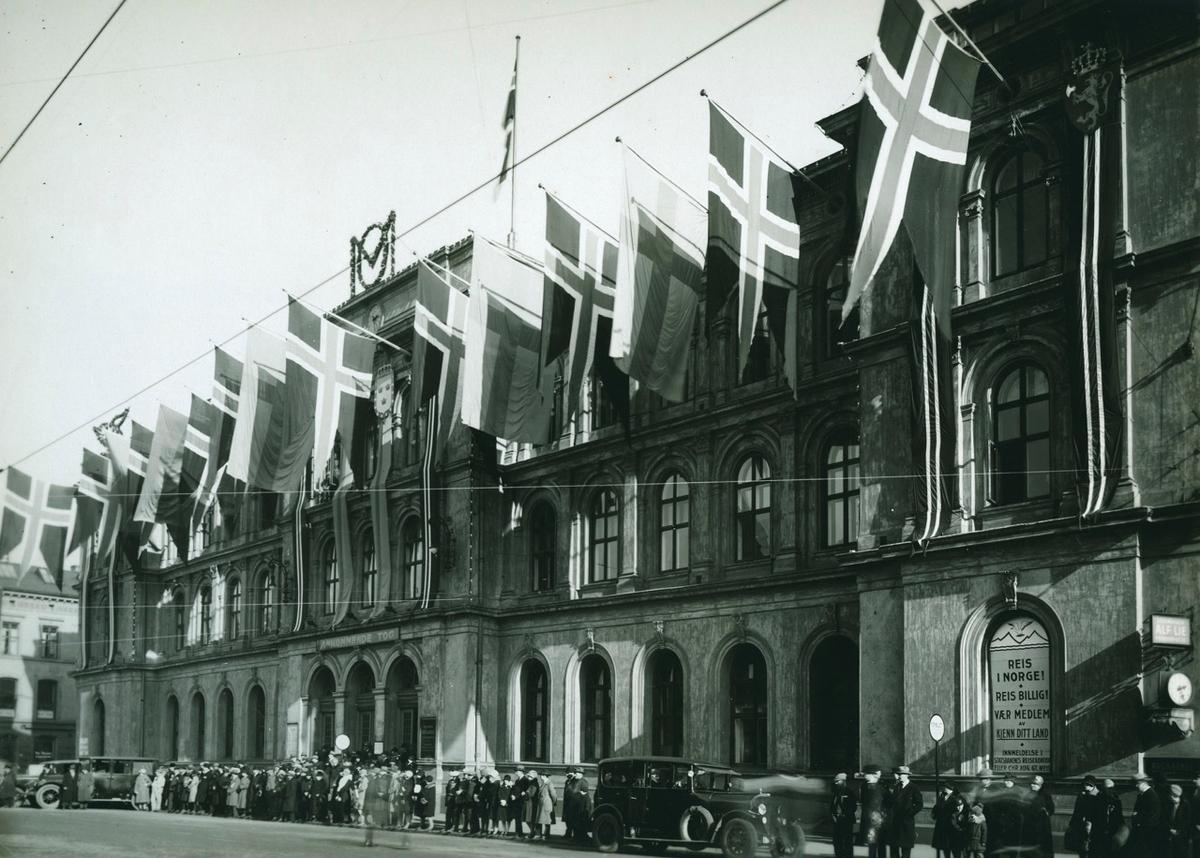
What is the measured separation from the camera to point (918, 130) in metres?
Answer: 22.8

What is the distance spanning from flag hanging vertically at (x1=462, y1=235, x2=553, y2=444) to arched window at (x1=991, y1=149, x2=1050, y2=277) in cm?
1139

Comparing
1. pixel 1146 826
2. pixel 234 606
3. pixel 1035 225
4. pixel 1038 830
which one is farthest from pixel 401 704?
pixel 1146 826

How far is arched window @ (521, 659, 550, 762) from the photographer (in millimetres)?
37656

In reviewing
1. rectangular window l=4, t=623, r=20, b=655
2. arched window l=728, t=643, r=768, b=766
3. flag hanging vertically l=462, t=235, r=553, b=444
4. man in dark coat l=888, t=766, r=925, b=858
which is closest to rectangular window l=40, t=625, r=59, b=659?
rectangular window l=4, t=623, r=20, b=655

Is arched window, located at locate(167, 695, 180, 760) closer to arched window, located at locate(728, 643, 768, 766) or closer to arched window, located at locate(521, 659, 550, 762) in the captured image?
arched window, located at locate(521, 659, 550, 762)

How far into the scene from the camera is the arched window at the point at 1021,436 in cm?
2369

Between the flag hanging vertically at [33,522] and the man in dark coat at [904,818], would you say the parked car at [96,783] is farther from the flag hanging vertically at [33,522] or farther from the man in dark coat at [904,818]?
the man in dark coat at [904,818]

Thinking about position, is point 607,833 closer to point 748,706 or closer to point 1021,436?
point 748,706

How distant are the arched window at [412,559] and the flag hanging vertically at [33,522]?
1048 cm

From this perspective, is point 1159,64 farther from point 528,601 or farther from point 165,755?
point 165,755

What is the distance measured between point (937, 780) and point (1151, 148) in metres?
11.0

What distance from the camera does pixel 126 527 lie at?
47406 millimetres

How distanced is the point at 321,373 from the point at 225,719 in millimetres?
22901

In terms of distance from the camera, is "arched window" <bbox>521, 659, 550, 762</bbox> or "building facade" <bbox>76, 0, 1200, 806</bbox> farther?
"arched window" <bbox>521, 659, 550, 762</bbox>
